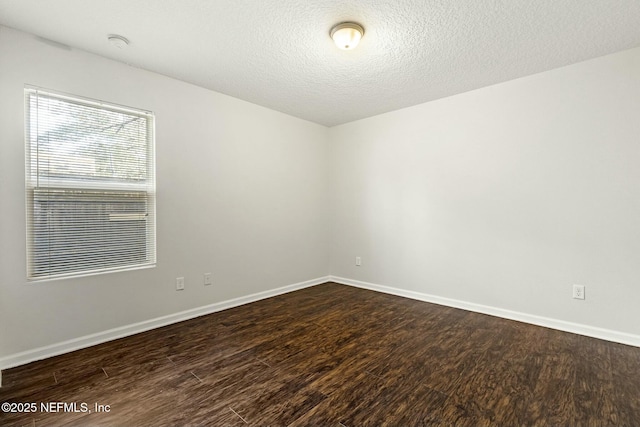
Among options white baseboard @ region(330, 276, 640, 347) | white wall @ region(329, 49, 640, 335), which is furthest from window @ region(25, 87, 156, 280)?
white baseboard @ region(330, 276, 640, 347)

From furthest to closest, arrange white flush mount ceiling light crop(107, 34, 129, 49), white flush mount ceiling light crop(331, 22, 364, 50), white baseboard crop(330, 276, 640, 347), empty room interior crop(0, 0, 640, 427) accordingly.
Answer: white baseboard crop(330, 276, 640, 347) → white flush mount ceiling light crop(107, 34, 129, 49) → white flush mount ceiling light crop(331, 22, 364, 50) → empty room interior crop(0, 0, 640, 427)

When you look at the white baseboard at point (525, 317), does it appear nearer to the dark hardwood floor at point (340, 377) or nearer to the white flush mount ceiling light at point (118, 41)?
the dark hardwood floor at point (340, 377)

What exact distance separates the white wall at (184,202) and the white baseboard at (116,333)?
4 cm

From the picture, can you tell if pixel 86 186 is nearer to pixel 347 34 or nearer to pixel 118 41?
pixel 118 41

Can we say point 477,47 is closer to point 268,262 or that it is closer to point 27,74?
point 268,262

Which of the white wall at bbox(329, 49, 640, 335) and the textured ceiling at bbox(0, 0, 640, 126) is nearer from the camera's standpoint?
the textured ceiling at bbox(0, 0, 640, 126)

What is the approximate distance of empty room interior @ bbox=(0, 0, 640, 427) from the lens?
6.36ft

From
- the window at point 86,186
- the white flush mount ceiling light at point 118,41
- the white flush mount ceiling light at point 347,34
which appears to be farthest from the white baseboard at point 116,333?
the white flush mount ceiling light at point 347,34

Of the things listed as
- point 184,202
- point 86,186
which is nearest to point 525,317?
point 184,202

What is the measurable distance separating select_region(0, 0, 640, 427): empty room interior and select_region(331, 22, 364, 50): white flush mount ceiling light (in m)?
0.01

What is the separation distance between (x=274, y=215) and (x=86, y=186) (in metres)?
2.09

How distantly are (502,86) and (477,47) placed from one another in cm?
95

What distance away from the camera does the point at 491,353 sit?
239cm

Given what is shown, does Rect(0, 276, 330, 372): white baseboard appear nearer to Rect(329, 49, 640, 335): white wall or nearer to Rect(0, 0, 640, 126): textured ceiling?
Rect(329, 49, 640, 335): white wall
